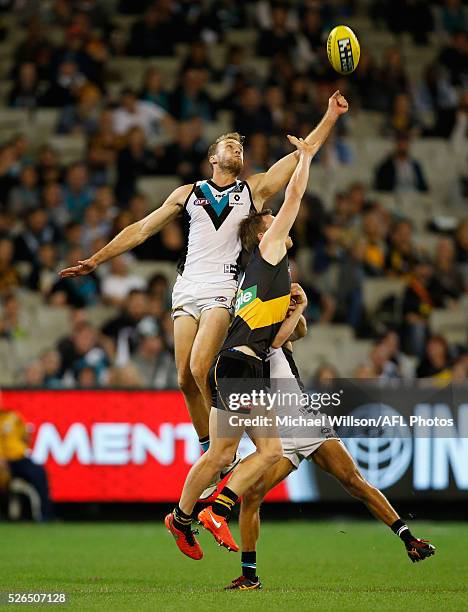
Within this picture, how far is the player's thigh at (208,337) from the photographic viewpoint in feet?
32.0

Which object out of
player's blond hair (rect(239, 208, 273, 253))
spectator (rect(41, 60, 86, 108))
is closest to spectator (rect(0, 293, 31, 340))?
spectator (rect(41, 60, 86, 108))

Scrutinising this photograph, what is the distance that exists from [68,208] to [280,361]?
29.9 feet

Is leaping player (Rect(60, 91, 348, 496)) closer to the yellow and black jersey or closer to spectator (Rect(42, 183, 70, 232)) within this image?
the yellow and black jersey

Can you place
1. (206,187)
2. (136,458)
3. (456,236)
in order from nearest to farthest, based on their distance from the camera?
1. (206,187)
2. (136,458)
3. (456,236)

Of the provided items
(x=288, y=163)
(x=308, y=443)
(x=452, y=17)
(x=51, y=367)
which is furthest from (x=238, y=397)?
(x=452, y=17)

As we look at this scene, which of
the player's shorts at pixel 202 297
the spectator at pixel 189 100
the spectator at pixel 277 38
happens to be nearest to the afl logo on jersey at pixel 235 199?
the player's shorts at pixel 202 297

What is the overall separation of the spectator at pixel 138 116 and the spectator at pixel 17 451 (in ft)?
18.4

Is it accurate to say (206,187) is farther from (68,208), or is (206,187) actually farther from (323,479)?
(68,208)

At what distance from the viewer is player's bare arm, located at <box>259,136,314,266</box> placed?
9.03 metres

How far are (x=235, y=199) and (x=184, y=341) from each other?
3.61ft

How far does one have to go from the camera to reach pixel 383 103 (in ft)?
70.3

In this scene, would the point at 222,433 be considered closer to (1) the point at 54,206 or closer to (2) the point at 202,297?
(2) the point at 202,297

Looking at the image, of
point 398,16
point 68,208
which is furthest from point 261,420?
point 398,16

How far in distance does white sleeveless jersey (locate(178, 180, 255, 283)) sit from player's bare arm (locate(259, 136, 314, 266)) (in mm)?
702
